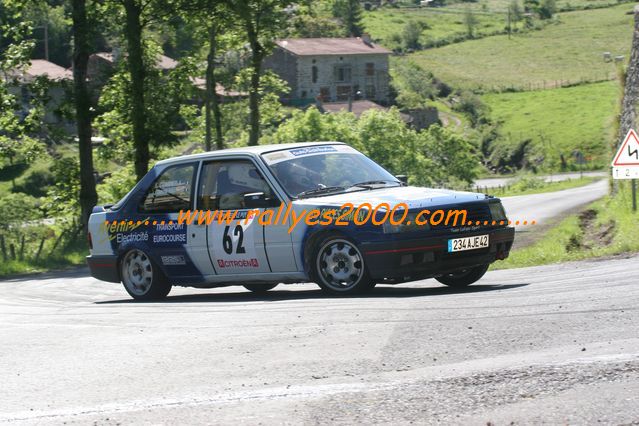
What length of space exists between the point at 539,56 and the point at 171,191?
529ft

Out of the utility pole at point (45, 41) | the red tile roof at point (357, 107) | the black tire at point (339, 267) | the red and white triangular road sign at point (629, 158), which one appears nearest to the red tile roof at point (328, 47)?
the red tile roof at point (357, 107)

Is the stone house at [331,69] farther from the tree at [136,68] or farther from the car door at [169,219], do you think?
the car door at [169,219]

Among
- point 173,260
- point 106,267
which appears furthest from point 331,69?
point 173,260

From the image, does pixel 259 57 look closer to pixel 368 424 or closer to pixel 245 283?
pixel 245 283

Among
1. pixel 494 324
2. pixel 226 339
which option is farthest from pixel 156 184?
pixel 494 324

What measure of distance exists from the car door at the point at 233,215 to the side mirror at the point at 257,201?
2 cm

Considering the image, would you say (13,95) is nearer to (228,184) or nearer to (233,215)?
(228,184)

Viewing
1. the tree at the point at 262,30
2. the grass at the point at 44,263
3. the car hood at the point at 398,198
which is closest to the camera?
the car hood at the point at 398,198

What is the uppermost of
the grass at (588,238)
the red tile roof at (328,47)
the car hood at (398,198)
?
the red tile roof at (328,47)

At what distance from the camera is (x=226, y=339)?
9.11m

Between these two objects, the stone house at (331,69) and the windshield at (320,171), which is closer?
the windshield at (320,171)

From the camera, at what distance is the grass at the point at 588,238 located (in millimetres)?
17094

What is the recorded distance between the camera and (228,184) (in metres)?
13.3

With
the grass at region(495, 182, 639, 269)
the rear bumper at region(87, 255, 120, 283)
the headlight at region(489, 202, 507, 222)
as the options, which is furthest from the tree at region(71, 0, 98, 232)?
the headlight at region(489, 202, 507, 222)
